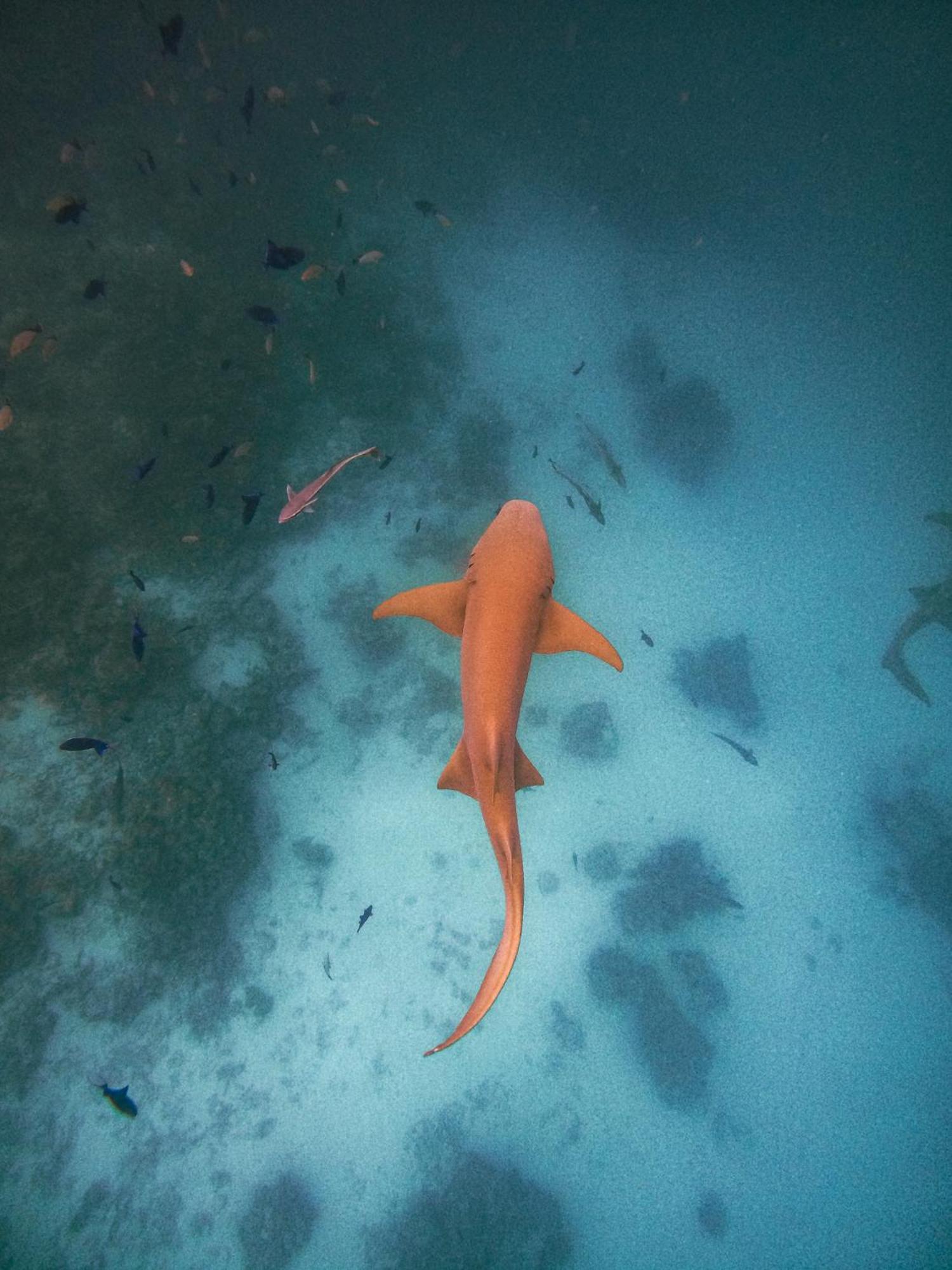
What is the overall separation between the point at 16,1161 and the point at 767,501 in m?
20.5

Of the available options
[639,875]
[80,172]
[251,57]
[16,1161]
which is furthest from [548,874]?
[251,57]

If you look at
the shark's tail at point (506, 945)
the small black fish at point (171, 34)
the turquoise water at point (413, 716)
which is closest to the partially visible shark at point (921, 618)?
the turquoise water at point (413, 716)

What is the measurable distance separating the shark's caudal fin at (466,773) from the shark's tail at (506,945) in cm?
84

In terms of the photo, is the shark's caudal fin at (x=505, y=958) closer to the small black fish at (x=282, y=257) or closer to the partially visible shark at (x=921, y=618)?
the small black fish at (x=282, y=257)

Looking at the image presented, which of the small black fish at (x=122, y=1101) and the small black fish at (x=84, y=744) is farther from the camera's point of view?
the small black fish at (x=84, y=744)

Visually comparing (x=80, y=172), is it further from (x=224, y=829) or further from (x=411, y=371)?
(x=224, y=829)

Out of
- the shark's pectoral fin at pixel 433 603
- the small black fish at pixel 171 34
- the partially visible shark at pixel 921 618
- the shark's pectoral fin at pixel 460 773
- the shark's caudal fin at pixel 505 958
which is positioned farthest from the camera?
the partially visible shark at pixel 921 618

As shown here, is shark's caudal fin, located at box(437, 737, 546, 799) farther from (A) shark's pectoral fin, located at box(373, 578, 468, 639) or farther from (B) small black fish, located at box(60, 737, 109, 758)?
(B) small black fish, located at box(60, 737, 109, 758)

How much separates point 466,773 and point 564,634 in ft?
4.21

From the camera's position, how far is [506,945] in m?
2.21

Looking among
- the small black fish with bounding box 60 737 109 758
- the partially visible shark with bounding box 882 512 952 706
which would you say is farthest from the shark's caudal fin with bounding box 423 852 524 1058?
the partially visible shark with bounding box 882 512 952 706

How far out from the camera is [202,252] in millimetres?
10656

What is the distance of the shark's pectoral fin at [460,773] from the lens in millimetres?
3486

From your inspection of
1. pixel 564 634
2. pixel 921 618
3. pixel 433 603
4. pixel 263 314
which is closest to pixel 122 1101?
pixel 433 603
